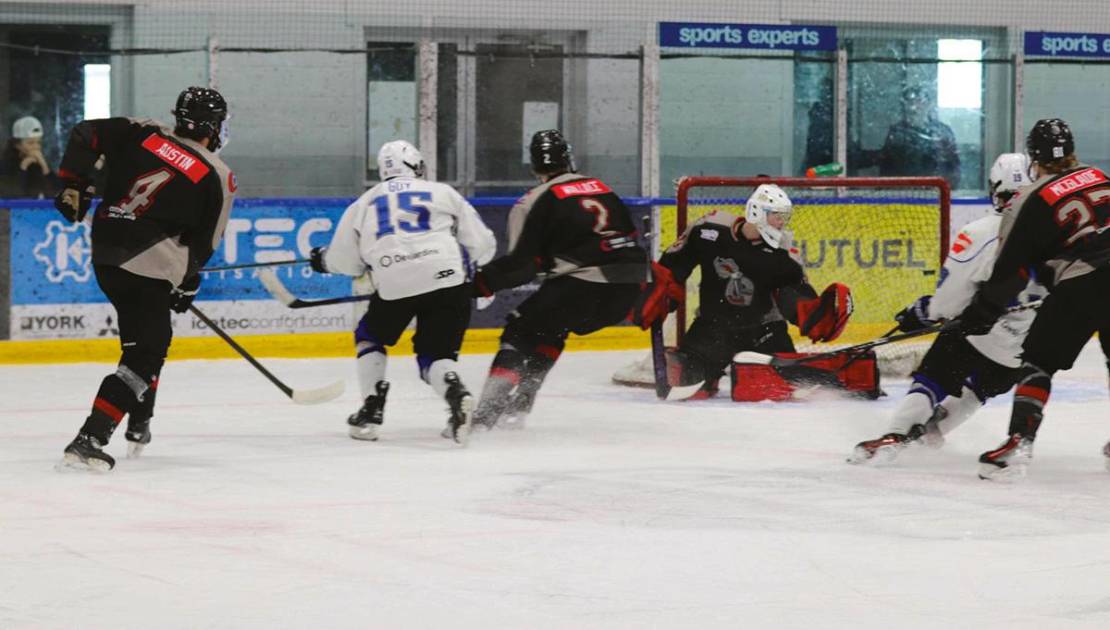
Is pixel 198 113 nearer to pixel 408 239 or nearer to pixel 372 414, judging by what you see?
pixel 408 239

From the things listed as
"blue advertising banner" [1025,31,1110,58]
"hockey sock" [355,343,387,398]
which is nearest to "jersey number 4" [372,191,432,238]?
"hockey sock" [355,343,387,398]

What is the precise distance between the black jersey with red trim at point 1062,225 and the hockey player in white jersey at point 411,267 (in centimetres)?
165

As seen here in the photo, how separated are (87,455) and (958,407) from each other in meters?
2.47

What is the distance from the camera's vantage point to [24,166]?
8617 millimetres

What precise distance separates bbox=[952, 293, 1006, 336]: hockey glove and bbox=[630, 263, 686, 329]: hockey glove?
5.45 ft

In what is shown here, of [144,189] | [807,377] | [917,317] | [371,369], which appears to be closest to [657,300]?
[807,377]

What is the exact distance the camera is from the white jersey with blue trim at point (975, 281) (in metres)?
4.84

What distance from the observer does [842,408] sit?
6.36 m

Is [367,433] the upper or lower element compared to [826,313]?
lower

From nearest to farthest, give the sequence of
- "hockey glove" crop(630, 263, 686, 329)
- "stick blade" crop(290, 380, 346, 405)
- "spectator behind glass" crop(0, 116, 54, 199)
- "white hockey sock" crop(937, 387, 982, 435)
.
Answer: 1. "white hockey sock" crop(937, 387, 982, 435)
2. "stick blade" crop(290, 380, 346, 405)
3. "hockey glove" crop(630, 263, 686, 329)
4. "spectator behind glass" crop(0, 116, 54, 199)

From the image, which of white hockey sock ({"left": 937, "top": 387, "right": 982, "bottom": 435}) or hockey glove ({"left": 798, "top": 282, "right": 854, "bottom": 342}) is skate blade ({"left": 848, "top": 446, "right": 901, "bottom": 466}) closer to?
white hockey sock ({"left": 937, "top": 387, "right": 982, "bottom": 435})

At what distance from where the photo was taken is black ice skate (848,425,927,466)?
4.84 meters

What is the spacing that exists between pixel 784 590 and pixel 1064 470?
6.23 feet

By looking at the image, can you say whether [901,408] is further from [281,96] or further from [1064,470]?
[281,96]
